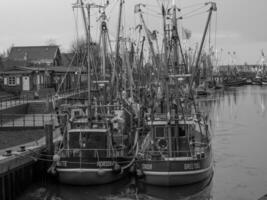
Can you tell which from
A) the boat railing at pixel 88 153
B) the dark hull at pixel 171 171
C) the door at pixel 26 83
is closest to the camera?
the dark hull at pixel 171 171

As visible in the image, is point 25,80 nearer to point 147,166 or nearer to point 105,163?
point 105,163

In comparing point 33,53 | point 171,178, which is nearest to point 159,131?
point 171,178

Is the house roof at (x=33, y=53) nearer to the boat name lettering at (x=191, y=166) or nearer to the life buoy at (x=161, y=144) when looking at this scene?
the life buoy at (x=161, y=144)

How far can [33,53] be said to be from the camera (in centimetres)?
10744

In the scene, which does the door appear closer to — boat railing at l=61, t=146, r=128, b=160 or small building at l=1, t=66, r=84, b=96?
small building at l=1, t=66, r=84, b=96

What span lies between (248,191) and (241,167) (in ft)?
21.8

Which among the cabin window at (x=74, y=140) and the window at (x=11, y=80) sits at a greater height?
the window at (x=11, y=80)

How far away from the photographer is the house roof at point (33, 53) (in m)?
105

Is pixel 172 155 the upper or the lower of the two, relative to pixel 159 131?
lower

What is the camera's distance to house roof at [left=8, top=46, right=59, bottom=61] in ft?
344

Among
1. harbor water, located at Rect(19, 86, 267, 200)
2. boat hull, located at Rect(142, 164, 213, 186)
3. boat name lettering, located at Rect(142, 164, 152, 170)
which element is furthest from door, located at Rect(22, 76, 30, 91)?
boat name lettering, located at Rect(142, 164, 152, 170)

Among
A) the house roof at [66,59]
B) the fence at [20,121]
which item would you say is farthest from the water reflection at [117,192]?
the house roof at [66,59]

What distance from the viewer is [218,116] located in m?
74.8

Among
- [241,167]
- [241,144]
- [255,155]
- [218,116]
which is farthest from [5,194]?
[218,116]
